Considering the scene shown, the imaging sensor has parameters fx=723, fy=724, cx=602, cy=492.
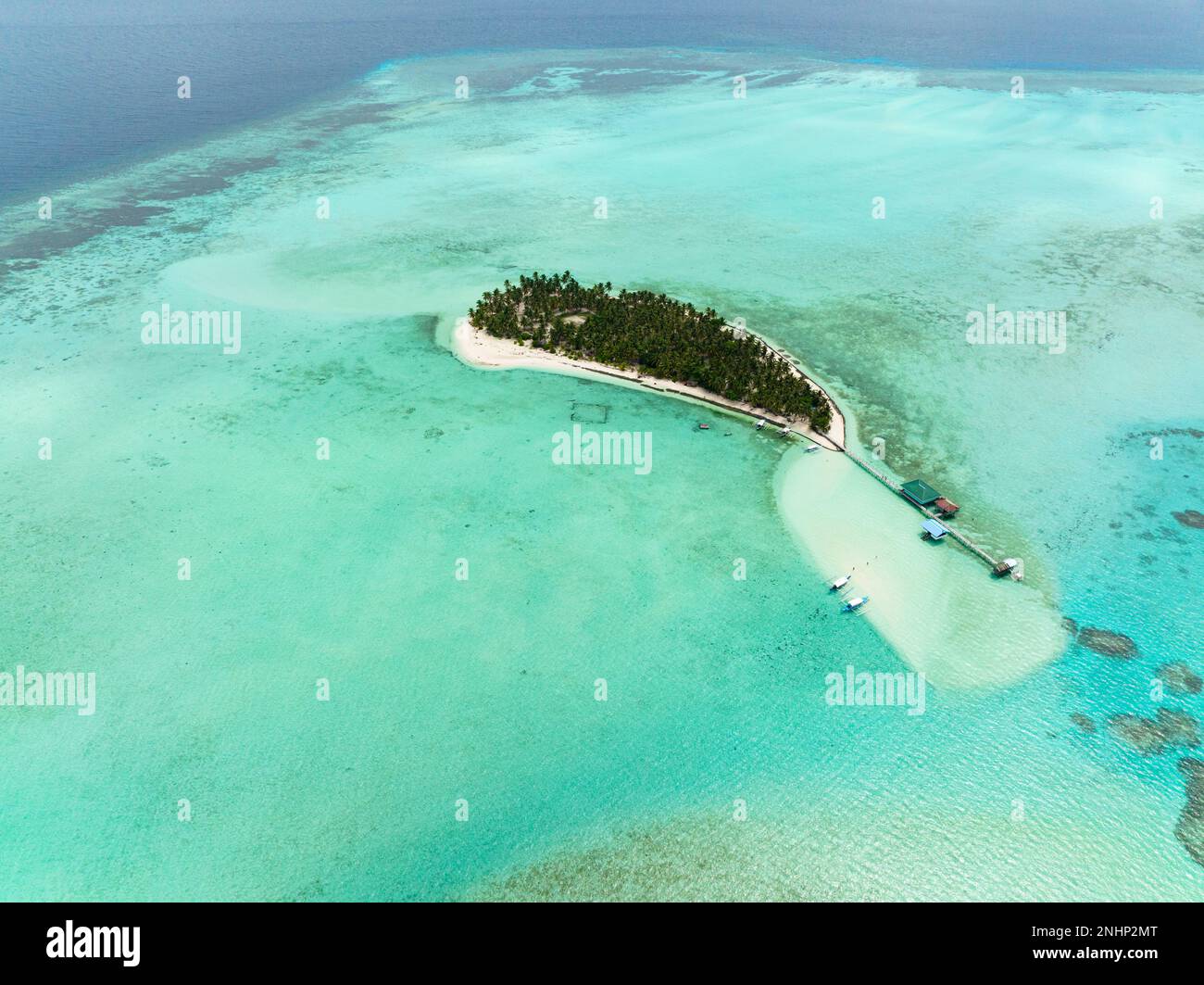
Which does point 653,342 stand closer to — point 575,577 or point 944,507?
point 575,577

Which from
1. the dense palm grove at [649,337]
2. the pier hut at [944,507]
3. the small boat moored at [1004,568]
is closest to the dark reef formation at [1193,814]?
the small boat moored at [1004,568]

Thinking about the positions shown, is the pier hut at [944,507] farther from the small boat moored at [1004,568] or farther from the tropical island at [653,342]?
the tropical island at [653,342]

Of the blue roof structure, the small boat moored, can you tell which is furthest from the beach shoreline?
the small boat moored

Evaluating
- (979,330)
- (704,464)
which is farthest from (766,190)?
(704,464)

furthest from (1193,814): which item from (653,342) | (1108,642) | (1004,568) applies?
(653,342)
